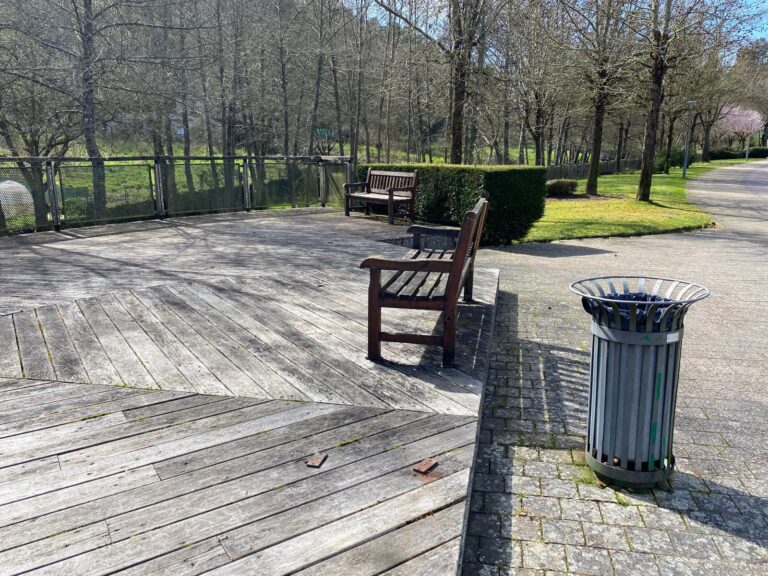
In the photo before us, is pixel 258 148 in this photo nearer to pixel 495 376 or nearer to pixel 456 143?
pixel 456 143

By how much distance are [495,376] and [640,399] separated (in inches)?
65.1

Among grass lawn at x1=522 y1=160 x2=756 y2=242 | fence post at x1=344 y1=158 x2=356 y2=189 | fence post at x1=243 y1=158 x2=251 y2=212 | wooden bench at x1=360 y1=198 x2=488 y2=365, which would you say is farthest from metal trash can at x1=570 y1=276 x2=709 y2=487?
fence post at x1=344 y1=158 x2=356 y2=189

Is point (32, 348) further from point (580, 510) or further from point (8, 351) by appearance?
point (580, 510)

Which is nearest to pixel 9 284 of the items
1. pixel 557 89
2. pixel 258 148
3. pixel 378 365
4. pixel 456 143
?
pixel 378 365

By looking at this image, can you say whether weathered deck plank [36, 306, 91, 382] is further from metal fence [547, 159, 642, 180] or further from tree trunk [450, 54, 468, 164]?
metal fence [547, 159, 642, 180]

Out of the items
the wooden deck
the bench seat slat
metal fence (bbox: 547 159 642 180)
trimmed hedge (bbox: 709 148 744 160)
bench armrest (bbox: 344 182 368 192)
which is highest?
trimmed hedge (bbox: 709 148 744 160)

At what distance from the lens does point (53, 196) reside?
30.8ft

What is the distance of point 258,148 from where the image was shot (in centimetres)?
3291

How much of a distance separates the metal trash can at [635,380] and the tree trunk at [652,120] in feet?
56.5

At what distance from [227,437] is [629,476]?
6.11ft

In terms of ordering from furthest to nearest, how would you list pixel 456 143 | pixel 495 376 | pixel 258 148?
pixel 258 148 < pixel 456 143 < pixel 495 376

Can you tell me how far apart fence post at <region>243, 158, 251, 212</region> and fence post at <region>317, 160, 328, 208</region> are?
1780 millimetres

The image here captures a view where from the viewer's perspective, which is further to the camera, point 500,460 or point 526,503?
point 500,460

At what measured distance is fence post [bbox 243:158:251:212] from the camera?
12281 millimetres
